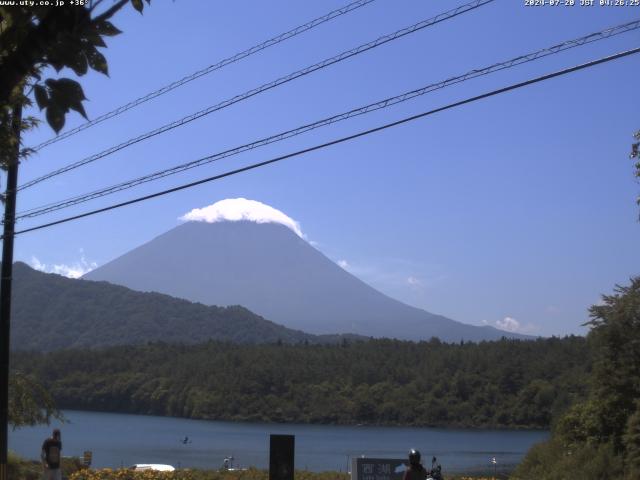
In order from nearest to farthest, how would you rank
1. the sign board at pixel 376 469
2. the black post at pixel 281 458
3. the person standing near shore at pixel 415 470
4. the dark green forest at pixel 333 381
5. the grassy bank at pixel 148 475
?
the person standing near shore at pixel 415 470, the black post at pixel 281 458, the sign board at pixel 376 469, the grassy bank at pixel 148 475, the dark green forest at pixel 333 381

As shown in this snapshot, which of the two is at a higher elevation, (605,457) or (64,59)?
(64,59)

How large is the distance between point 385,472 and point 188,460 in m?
44.6

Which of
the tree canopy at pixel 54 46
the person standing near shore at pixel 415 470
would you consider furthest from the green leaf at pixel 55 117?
the person standing near shore at pixel 415 470

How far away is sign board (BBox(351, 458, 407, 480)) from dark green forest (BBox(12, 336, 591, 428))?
231 ft

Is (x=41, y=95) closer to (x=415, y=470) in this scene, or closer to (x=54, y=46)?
(x=54, y=46)

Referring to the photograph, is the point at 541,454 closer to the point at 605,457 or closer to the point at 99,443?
the point at 605,457

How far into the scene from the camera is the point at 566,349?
309 feet

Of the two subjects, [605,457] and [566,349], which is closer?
[605,457]

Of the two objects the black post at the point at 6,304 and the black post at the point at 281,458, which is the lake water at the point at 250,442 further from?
the black post at the point at 281,458

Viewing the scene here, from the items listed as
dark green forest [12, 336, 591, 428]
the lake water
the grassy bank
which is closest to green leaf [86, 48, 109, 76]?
the grassy bank

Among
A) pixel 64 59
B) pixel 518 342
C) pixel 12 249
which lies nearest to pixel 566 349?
pixel 518 342

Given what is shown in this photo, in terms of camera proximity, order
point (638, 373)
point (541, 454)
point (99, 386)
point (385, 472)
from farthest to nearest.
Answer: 1. point (99, 386)
2. point (541, 454)
3. point (638, 373)
4. point (385, 472)

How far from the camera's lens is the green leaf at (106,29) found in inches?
139

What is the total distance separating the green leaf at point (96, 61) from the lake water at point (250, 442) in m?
43.9
